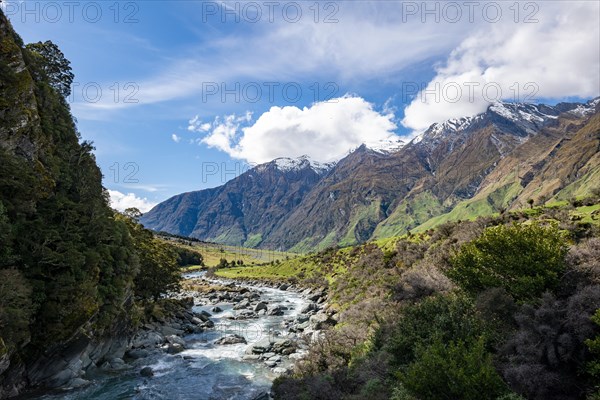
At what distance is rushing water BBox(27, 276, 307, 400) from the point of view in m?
31.8

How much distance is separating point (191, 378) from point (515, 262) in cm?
3162

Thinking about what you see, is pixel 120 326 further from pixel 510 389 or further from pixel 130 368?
pixel 510 389

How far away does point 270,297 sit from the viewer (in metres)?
98.9

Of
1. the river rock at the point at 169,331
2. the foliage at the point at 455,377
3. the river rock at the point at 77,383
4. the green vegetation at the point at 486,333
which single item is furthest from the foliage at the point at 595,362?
the river rock at the point at 169,331

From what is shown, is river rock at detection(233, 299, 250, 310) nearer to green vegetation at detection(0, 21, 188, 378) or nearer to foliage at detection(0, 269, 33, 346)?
green vegetation at detection(0, 21, 188, 378)

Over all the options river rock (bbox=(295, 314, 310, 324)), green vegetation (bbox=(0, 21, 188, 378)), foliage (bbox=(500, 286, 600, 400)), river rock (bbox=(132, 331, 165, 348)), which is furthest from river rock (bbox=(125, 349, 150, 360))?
foliage (bbox=(500, 286, 600, 400))

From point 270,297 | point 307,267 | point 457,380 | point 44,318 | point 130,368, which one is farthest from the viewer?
point 307,267

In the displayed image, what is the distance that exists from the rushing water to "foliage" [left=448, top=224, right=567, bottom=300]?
20810 mm

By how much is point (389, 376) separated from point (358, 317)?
64.4 feet

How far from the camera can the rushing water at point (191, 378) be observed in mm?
31812

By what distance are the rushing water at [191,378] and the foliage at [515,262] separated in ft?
68.3

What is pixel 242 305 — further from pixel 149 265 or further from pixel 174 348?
pixel 174 348

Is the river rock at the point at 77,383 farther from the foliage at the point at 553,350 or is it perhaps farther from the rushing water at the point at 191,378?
the foliage at the point at 553,350

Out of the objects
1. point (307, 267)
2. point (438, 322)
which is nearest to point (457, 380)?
point (438, 322)
